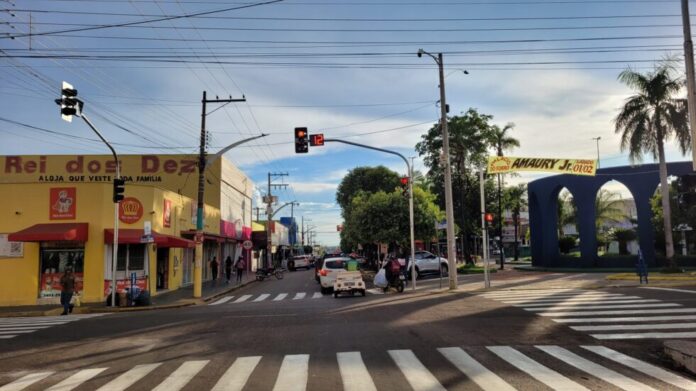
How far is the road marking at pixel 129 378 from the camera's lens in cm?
807

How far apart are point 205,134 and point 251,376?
19789 millimetres

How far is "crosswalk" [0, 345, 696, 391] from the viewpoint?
7.76 meters

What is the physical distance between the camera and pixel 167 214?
97.8 feet

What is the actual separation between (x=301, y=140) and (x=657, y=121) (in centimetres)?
1853

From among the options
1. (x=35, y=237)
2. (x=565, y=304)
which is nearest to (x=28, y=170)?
(x=35, y=237)

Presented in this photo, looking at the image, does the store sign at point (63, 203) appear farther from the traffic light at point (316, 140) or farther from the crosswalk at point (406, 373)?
the crosswalk at point (406, 373)

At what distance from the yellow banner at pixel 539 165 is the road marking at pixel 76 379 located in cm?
2102

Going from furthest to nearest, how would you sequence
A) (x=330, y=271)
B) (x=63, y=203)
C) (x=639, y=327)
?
(x=330, y=271)
(x=63, y=203)
(x=639, y=327)

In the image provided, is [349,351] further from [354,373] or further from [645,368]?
[645,368]

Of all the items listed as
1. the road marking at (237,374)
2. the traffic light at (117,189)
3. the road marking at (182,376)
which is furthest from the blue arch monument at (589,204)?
the road marking at (182,376)

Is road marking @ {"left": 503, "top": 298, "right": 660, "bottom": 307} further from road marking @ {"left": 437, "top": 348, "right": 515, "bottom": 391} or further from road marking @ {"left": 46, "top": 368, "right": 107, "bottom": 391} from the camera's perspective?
road marking @ {"left": 46, "top": 368, "right": 107, "bottom": 391}

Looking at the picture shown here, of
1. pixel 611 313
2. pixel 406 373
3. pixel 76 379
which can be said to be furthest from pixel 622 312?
pixel 76 379

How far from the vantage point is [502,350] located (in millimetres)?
10070

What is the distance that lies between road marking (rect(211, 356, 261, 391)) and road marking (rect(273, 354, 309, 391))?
0.49m
